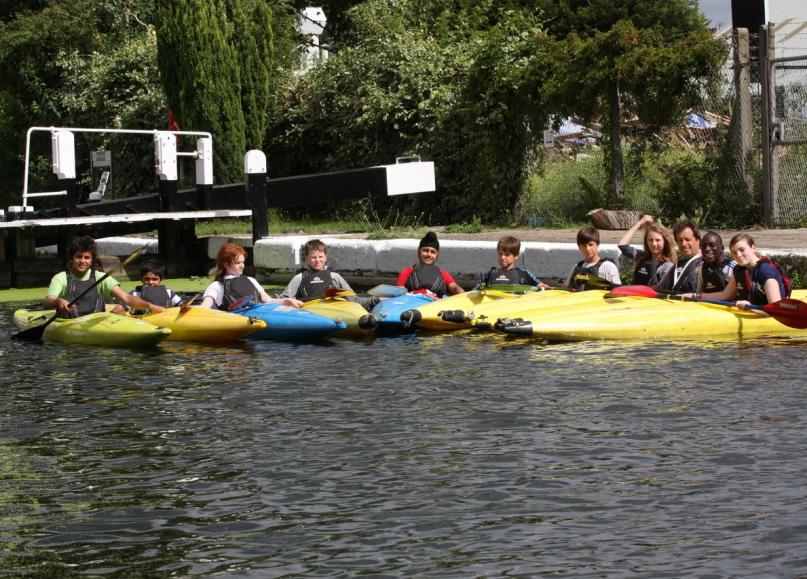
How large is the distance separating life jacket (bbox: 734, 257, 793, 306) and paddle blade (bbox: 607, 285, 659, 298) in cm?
79

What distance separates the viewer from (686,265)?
13.1 m

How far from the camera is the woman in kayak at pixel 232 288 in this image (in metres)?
13.2

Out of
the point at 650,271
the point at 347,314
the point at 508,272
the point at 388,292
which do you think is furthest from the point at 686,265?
the point at 347,314

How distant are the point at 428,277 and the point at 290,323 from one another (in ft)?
6.95

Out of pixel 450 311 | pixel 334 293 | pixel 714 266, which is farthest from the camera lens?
pixel 334 293

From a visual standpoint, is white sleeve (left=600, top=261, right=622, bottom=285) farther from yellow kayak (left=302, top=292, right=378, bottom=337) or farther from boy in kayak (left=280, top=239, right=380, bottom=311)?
yellow kayak (left=302, top=292, right=378, bottom=337)

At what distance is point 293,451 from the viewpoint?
26.1ft

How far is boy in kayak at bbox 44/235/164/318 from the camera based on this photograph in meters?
13.4

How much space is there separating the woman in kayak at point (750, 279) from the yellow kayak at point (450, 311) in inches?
75.1

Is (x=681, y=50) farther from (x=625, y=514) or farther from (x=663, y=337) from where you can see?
(x=625, y=514)

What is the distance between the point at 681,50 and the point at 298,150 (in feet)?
31.2

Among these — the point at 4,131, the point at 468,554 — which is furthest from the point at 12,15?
the point at 468,554

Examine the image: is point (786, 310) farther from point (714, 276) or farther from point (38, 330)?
point (38, 330)

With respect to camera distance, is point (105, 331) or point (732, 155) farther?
point (732, 155)
